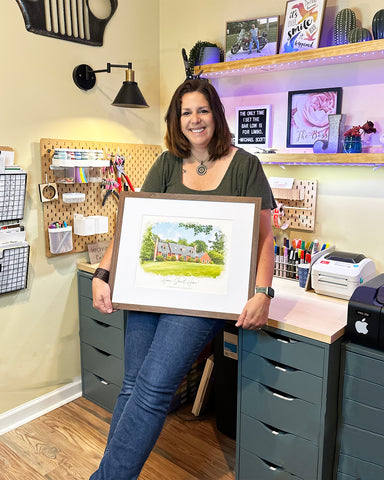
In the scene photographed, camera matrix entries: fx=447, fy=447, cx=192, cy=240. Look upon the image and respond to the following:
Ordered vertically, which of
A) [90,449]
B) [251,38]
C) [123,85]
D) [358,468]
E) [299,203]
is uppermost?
[251,38]

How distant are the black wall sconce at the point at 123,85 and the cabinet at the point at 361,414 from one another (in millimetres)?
1538

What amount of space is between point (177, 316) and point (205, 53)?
150 cm

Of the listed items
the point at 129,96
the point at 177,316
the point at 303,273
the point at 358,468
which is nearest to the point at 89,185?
the point at 129,96

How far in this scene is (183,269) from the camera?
165cm

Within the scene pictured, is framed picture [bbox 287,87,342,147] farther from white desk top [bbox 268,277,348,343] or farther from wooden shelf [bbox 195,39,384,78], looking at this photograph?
white desk top [bbox 268,277,348,343]

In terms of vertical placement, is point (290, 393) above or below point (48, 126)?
below

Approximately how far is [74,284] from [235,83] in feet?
4.66

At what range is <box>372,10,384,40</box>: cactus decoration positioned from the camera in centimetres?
181

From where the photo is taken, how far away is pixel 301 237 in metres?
2.32

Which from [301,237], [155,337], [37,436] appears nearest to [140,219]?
[155,337]

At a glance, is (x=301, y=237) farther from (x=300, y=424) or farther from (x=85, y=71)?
(x=85, y=71)

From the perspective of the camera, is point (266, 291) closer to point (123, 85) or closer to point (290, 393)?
point (290, 393)

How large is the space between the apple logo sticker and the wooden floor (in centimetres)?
91

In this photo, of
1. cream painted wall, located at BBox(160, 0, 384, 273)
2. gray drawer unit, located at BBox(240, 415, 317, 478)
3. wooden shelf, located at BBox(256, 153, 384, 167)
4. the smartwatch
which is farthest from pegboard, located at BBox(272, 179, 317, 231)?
gray drawer unit, located at BBox(240, 415, 317, 478)
